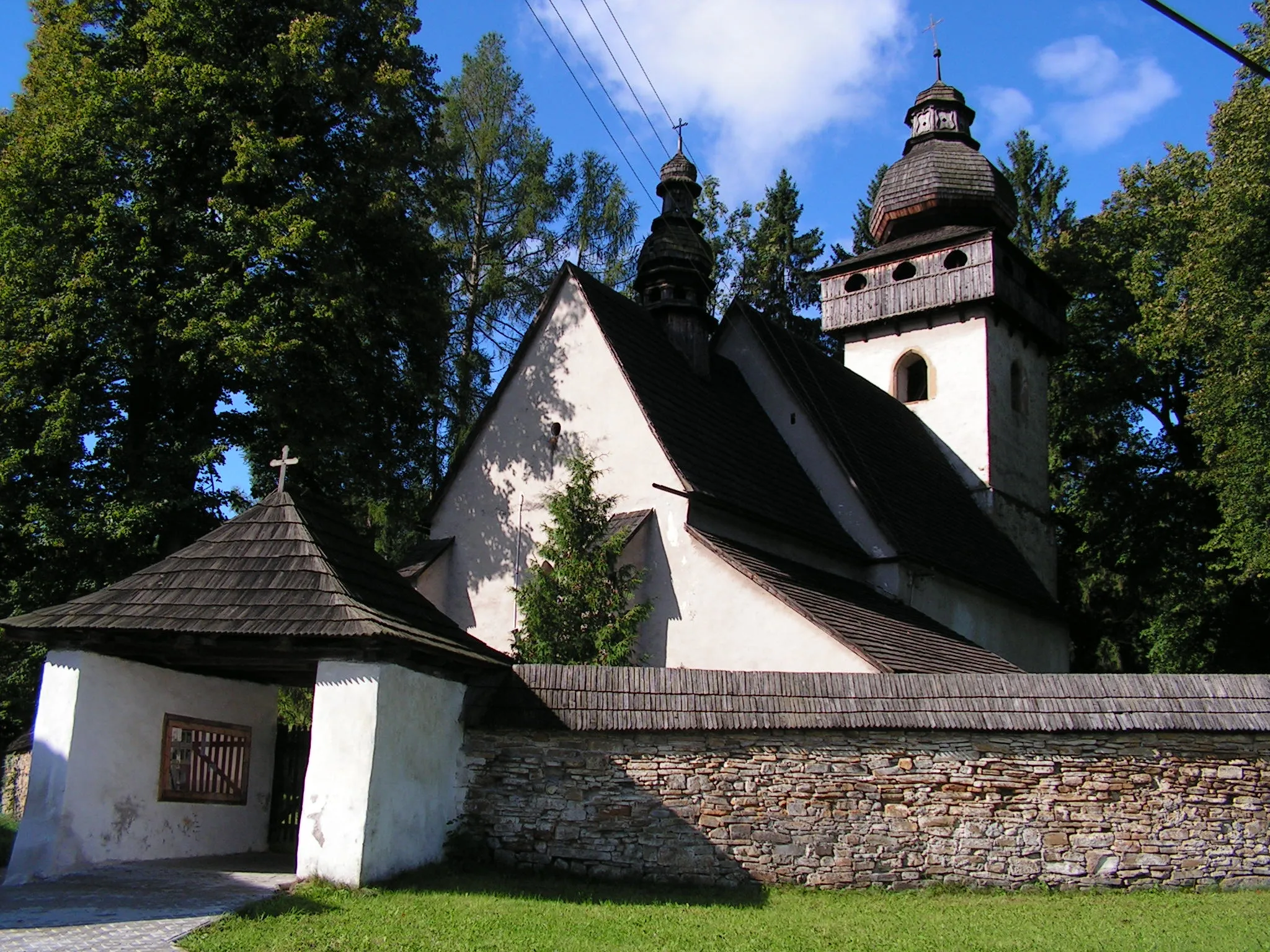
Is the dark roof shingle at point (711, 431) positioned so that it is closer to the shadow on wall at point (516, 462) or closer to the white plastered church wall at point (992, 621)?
the shadow on wall at point (516, 462)

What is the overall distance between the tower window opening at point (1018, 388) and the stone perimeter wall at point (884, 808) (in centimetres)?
1478

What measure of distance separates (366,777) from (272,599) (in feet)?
5.56

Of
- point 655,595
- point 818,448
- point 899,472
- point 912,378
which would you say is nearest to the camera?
point 655,595

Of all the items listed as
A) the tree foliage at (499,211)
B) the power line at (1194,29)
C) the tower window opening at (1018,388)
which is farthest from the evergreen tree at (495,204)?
the power line at (1194,29)

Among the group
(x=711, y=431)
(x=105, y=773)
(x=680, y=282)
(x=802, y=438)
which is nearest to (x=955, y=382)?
(x=802, y=438)

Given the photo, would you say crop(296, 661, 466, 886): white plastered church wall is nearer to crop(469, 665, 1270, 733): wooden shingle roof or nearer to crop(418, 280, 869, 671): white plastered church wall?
crop(469, 665, 1270, 733): wooden shingle roof

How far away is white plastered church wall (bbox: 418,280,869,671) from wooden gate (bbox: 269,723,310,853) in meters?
3.78

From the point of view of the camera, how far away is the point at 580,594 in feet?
43.4

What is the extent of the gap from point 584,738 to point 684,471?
5178 mm

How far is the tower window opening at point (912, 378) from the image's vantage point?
23.1 m

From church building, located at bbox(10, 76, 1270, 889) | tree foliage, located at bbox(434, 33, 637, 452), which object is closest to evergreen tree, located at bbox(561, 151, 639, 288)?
tree foliage, located at bbox(434, 33, 637, 452)

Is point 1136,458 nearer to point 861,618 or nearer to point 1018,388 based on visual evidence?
point 1018,388

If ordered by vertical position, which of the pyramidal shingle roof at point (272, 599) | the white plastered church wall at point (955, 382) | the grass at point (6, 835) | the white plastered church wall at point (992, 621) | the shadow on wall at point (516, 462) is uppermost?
the white plastered church wall at point (955, 382)

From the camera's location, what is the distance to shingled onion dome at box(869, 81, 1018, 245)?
75.5 ft
